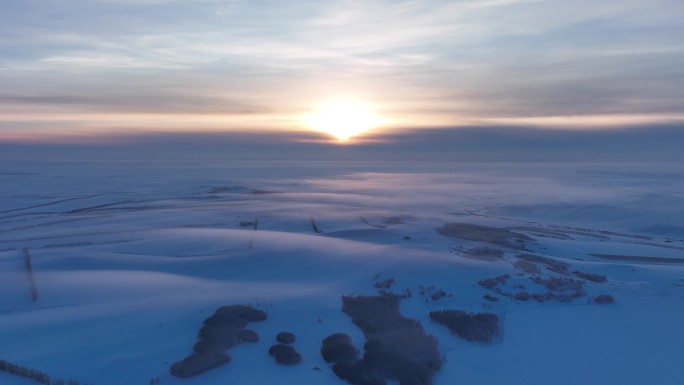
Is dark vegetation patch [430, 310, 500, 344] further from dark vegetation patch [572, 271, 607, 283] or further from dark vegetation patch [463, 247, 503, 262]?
dark vegetation patch [463, 247, 503, 262]

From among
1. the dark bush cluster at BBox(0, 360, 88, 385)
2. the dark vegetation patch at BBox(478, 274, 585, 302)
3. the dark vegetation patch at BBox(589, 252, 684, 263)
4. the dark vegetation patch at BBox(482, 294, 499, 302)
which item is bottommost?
the dark vegetation patch at BBox(589, 252, 684, 263)

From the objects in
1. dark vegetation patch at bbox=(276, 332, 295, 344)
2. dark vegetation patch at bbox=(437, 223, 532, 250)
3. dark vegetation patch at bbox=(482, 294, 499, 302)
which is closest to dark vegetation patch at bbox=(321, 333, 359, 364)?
dark vegetation patch at bbox=(276, 332, 295, 344)

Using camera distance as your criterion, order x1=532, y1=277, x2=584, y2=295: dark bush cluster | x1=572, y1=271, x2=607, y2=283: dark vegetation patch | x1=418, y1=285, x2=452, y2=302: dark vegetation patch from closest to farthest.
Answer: x1=418, y1=285, x2=452, y2=302: dark vegetation patch
x1=532, y1=277, x2=584, y2=295: dark bush cluster
x1=572, y1=271, x2=607, y2=283: dark vegetation patch

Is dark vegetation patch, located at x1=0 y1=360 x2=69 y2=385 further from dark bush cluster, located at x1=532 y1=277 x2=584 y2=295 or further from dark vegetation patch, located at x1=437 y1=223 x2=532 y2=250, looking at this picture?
dark vegetation patch, located at x1=437 y1=223 x2=532 y2=250

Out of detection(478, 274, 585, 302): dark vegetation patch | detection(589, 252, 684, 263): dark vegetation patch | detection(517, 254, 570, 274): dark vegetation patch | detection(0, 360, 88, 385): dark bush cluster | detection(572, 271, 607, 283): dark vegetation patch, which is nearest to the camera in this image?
detection(0, 360, 88, 385): dark bush cluster

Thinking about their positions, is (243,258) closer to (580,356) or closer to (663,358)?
(580,356)

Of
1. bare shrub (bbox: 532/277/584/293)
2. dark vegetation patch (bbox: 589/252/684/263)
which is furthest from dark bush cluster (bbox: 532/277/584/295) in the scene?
dark vegetation patch (bbox: 589/252/684/263)

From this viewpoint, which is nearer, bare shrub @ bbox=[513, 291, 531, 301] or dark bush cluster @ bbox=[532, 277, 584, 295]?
bare shrub @ bbox=[513, 291, 531, 301]

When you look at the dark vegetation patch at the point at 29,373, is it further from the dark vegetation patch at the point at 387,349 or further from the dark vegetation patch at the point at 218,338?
the dark vegetation patch at the point at 387,349

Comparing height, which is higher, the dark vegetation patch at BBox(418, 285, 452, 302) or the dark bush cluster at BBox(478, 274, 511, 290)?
the dark bush cluster at BBox(478, 274, 511, 290)
